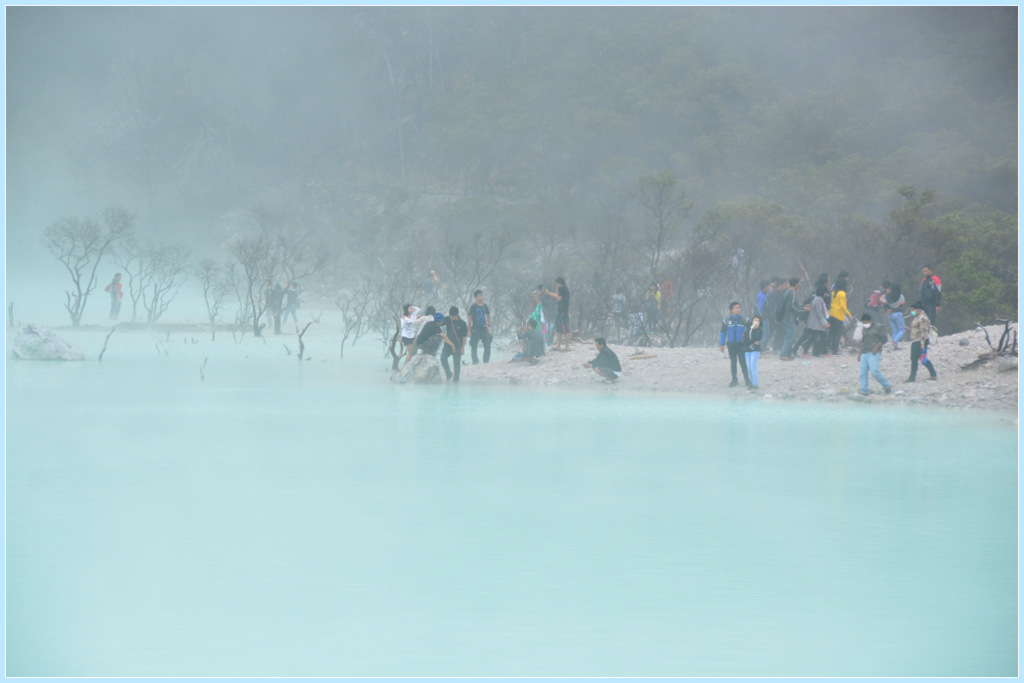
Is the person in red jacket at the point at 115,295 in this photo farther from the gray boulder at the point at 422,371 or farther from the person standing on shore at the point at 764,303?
the person standing on shore at the point at 764,303

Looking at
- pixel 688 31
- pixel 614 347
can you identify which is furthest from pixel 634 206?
pixel 614 347

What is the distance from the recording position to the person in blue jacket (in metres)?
14.3

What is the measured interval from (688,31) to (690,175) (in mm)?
14444

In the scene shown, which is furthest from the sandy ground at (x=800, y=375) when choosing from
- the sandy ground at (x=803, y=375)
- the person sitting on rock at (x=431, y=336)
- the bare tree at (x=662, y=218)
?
the bare tree at (x=662, y=218)

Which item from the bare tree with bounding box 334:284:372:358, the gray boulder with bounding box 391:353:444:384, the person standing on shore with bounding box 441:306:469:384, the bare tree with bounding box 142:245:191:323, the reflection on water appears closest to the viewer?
the reflection on water

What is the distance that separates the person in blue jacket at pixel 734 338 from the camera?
14.3m

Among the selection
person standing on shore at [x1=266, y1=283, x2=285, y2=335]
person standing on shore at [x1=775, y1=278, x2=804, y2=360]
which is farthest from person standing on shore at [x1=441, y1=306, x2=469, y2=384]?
person standing on shore at [x1=266, y1=283, x2=285, y2=335]

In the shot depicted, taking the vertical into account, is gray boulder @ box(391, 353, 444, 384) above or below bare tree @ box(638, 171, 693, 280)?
below

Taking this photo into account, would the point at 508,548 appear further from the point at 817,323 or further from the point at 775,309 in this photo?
the point at 775,309

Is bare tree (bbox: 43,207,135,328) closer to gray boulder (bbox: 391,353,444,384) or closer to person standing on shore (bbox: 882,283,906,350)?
gray boulder (bbox: 391,353,444,384)

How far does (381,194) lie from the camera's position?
63531mm

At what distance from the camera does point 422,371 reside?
16.2 metres

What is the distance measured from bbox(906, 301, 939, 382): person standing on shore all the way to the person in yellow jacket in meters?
1.39

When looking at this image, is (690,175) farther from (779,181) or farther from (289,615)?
(289,615)
